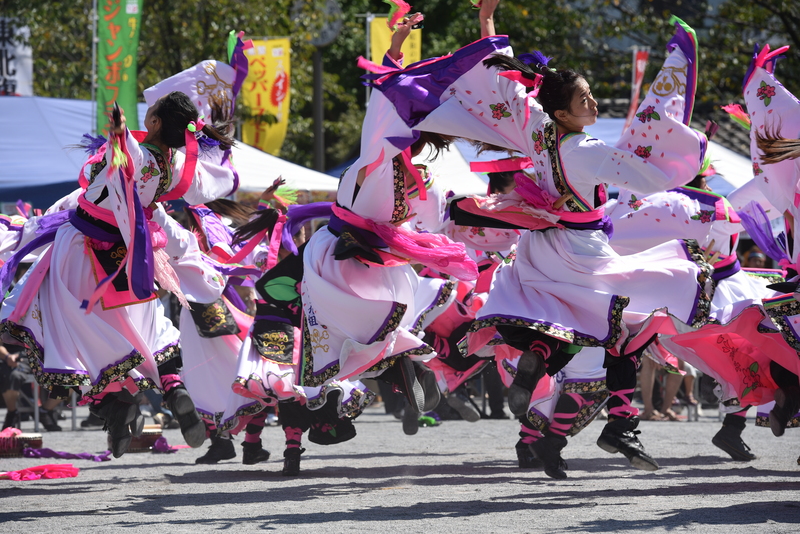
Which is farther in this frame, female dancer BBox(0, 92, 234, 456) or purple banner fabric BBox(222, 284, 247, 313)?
purple banner fabric BBox(222, 284, 247, 313)

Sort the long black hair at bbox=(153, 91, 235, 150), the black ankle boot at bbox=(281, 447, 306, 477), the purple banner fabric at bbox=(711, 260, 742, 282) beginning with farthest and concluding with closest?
the purple banner fabric at bbox=(711, 260, 742, 282) → the black ankle boot at bbox=(281, 447, 306, 477) → the long black hair at bbox=(153, 91, 235, 150)

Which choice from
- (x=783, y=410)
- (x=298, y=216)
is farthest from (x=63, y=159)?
(x=783, y=410)

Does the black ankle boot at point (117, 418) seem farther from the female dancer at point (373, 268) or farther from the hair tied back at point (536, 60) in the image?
the hair tied back at point (536, 60)

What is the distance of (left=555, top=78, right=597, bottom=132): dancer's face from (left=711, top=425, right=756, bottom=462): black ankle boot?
216 cm

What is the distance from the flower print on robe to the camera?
154 inches

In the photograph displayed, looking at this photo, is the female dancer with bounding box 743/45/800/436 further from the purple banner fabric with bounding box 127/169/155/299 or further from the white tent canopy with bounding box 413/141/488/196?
the white tent canopy with bounding box 413/141/488/196

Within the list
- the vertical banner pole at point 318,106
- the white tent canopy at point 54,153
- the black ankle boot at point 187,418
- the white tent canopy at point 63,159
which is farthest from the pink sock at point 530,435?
the vertical banner pole at point 318,106

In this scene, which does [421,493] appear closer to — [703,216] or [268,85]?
[703,216]

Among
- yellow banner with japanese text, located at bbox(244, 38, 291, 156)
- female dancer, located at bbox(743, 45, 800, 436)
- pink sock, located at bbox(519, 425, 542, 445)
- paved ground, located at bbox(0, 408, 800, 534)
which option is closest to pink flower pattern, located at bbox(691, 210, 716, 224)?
female dancer, located at bbox(743, 45, 800, 436)

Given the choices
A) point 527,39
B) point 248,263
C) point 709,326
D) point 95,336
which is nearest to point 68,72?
point 527,39

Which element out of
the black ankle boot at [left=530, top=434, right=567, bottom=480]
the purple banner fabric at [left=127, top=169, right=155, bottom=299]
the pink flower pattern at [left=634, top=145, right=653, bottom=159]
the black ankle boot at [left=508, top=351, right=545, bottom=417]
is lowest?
the black ankle boot at [left=530, top=434, right=567, bottom=480]

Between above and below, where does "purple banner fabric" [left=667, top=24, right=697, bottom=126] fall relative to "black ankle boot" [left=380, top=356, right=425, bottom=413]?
above

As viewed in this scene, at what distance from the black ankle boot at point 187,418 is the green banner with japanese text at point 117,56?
14.6 ft

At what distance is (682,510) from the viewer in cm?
362
